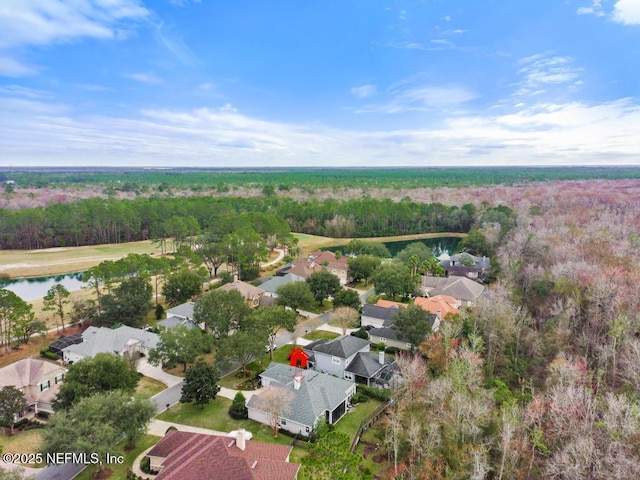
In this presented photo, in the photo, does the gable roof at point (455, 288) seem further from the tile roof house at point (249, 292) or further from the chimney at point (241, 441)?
the chimney at point (241, 441)

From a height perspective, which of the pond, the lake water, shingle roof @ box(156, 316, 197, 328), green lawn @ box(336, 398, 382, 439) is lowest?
the pond

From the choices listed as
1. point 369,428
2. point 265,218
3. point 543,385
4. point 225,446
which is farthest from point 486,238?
point 225,446

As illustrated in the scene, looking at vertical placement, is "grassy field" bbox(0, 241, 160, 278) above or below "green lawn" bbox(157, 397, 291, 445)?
below

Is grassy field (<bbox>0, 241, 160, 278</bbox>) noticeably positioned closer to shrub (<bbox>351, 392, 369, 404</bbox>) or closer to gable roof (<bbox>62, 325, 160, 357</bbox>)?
gable roof (<bbox>62, 325, 160, 357</bbox>)

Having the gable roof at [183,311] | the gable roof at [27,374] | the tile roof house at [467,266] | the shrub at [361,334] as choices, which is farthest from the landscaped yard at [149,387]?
the tile roof house at [467,266]

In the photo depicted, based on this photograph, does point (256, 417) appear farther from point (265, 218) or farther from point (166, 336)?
point (265, 218)

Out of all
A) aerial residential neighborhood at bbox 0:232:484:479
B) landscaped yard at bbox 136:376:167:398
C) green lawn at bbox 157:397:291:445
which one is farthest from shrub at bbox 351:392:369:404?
landscaped yard at bbox 136:376:167:398
